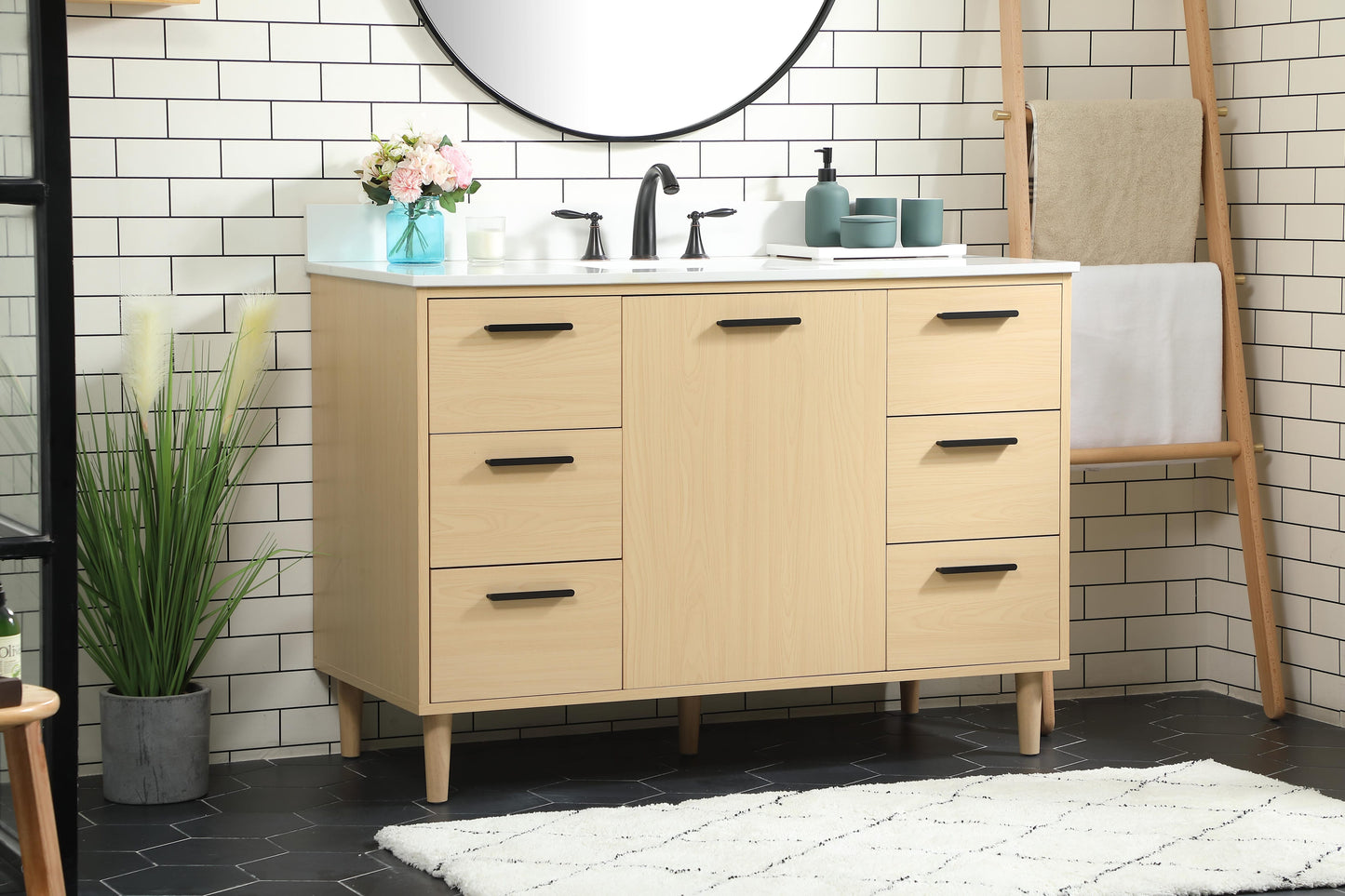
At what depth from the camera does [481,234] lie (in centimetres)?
343

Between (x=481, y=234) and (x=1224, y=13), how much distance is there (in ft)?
5.95

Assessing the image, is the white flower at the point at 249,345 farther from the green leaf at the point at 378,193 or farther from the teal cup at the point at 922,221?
the teal cup at the point at 922,221

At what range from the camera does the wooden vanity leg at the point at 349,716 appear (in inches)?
136

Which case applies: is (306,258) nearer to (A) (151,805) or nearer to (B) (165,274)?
(B) (165,274)

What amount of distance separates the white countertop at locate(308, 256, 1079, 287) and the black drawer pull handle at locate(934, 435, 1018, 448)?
0.31m

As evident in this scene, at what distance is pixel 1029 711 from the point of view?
3441mm

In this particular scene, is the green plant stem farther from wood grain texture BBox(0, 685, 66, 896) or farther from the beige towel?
the beige towel

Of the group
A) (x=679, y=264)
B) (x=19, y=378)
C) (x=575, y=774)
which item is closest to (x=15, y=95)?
(x=19, y=378)

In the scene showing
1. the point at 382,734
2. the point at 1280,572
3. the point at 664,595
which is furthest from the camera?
the point at 1280,572

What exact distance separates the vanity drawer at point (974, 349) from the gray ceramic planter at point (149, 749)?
1.45m

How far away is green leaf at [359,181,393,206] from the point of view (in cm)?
331

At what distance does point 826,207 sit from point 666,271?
0.66 meters

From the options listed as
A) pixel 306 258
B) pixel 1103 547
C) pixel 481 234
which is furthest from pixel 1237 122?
pixel 306 258

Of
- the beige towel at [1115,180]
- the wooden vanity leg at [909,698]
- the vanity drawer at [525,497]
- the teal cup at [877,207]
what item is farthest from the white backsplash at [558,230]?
the wooden vanity leg at [909,698]
